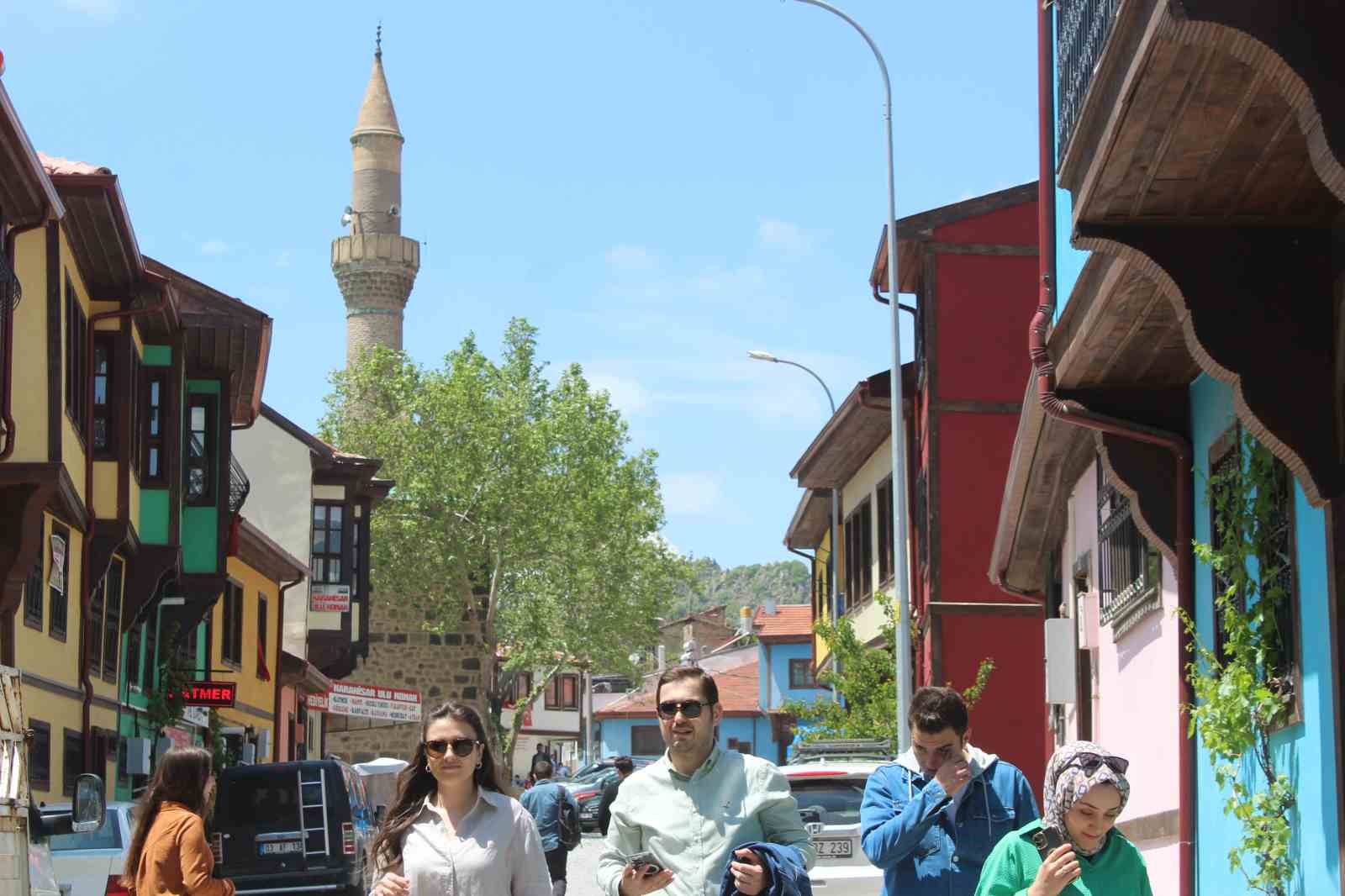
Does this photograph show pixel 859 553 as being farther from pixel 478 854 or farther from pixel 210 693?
pixel 478 854

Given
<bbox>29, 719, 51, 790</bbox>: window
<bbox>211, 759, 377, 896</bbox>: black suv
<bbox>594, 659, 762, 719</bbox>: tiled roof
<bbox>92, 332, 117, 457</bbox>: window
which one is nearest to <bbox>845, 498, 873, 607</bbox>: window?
<bbox>92, 332, 117, 457</bbox>: window

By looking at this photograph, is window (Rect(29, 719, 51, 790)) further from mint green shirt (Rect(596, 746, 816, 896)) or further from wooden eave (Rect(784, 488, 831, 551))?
wooden eave (Rect(784, 488, 831, 551))

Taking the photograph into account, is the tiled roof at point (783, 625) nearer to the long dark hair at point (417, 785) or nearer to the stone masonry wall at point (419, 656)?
the stone masonry wall at point (419, 656)

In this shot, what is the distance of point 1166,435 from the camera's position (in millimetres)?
12539

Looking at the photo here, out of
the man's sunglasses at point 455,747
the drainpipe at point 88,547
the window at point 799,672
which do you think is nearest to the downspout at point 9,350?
the drainpipe at point 88,547

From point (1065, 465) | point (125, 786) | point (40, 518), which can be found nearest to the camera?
point (1065, 465)

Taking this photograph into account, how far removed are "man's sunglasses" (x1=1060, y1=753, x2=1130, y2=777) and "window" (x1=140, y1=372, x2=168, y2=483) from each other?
23.6 m

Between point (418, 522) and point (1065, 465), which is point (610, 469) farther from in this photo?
point (1065, 465)

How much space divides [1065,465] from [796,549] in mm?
28208

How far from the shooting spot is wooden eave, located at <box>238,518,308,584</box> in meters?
36.2

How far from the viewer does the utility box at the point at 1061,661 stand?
17703mm

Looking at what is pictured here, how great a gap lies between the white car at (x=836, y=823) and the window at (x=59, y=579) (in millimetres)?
11266

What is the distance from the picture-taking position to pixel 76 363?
24.2 m

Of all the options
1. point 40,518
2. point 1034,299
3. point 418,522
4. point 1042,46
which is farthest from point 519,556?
point 1042,46
